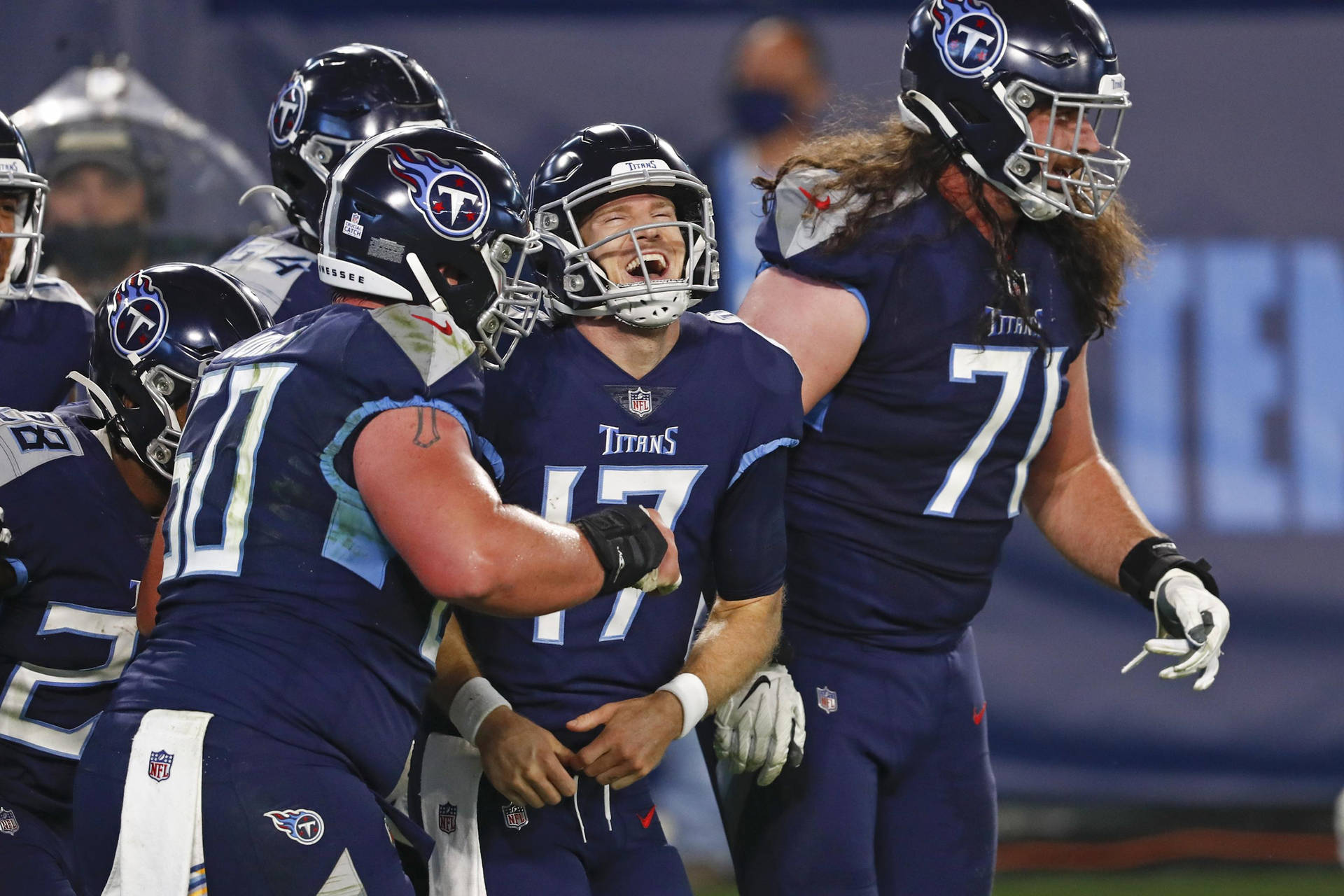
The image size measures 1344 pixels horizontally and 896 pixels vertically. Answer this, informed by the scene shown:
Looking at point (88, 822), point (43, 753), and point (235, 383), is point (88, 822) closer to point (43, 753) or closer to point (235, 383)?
point (235, 383)

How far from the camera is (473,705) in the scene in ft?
8.91

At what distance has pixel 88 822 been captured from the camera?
2346 millimetres

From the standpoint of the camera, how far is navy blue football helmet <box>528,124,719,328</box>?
112 inches

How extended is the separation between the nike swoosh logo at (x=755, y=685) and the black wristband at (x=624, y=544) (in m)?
0.59

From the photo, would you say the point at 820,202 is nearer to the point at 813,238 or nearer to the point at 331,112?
the point at 813,238

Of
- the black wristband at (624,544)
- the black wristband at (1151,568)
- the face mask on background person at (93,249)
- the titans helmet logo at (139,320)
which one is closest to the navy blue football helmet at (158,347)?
the titans helmet logo at (139,320)

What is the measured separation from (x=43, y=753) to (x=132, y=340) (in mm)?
807

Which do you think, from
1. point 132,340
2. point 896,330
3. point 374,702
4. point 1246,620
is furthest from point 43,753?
point 1246,620

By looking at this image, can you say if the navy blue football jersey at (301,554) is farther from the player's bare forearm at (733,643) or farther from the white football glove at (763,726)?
the white football glove at (763,726)

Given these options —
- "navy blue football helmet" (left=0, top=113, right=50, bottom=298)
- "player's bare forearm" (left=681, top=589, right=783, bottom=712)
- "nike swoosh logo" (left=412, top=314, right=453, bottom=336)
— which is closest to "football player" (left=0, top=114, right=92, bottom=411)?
"navy blue football helmet" (left=0, top=113, right=50, bottom=298)

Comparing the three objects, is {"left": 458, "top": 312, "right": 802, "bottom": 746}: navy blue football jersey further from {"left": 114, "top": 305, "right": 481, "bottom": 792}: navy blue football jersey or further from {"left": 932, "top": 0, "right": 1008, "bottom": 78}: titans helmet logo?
{"left": 932, "top": 0, "right": 1008, "bottom": 78}: titans helmet logo

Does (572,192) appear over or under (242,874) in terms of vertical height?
over

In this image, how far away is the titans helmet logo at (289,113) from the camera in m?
3.99

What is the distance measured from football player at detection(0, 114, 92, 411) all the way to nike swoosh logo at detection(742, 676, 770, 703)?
1886mm
